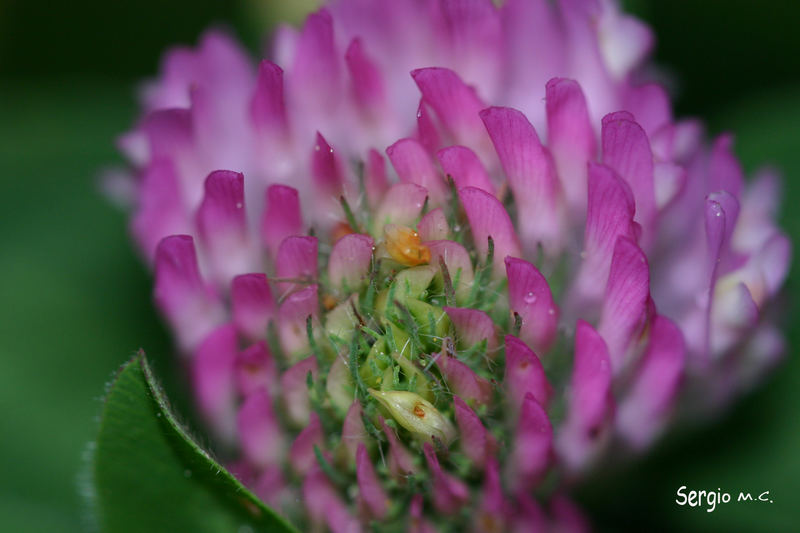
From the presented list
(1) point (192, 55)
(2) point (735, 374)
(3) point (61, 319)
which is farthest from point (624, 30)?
(3) point (61, 319)

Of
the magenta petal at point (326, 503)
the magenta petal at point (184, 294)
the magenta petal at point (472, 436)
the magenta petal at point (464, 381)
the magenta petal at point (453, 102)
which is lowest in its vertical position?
the magenta petal at point (326, 503)

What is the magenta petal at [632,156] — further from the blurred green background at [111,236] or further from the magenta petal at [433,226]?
the blurred green background at [111,236]

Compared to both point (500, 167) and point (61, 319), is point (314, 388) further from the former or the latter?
point (61, 319)

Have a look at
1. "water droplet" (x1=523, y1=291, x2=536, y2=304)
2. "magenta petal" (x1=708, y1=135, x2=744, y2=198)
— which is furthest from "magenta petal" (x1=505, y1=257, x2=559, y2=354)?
"magenta petal" (x1=708, y1=135, x2=744, y2=198)

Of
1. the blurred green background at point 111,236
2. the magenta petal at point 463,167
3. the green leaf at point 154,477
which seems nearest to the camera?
the green leaf at point 154,477

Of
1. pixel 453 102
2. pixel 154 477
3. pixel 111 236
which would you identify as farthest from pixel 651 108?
pixel 111 236

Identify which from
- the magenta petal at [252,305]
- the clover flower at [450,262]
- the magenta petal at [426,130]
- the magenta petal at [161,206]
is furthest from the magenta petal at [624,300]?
the magenta petal at [161,206]

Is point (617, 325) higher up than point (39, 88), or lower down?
lower down
